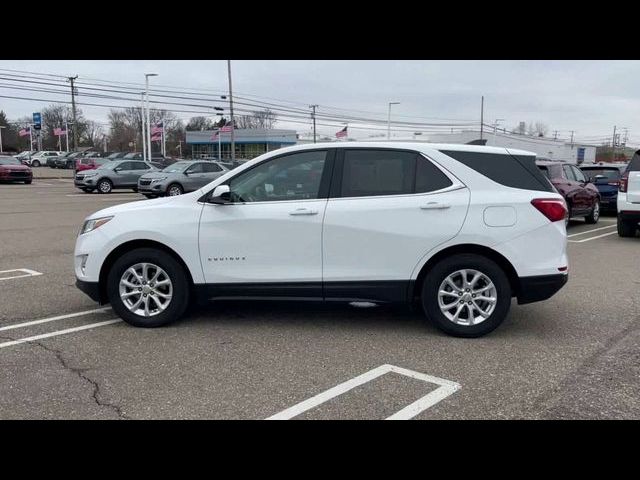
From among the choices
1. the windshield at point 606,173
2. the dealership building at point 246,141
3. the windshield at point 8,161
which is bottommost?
the windshield at point 606,173

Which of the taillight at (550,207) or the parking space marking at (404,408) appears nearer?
the parking space marking at (404,408)

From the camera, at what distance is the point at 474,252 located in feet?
16.5

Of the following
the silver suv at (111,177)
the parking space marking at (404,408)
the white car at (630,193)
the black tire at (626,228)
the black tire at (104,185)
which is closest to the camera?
the parking space marking at (404,408)

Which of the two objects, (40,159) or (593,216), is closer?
(593,216)

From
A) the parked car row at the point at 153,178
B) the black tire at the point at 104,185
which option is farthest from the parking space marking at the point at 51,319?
the black tire at the point at 104,185

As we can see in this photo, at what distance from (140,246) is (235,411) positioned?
2298mm

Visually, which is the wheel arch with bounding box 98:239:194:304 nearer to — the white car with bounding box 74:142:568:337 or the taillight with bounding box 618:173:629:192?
the white car with bounding box 74:142:568:337

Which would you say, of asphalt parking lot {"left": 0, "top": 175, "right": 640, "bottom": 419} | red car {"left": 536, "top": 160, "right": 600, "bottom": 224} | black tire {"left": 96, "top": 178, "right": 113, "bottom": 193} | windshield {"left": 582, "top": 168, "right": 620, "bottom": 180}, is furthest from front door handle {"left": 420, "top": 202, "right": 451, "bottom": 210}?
black tire {"left": 96, "top": 178, "right": 113, "bottom": 193}

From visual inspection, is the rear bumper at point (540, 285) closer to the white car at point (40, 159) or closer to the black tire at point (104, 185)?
the black tire at point (104, 185)

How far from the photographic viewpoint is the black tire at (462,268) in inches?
195

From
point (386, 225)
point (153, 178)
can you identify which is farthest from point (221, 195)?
point (153, 178)

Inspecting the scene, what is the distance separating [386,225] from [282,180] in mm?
1071

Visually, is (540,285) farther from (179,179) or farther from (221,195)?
(179,179)

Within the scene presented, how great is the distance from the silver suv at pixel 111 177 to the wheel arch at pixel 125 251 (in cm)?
2264
